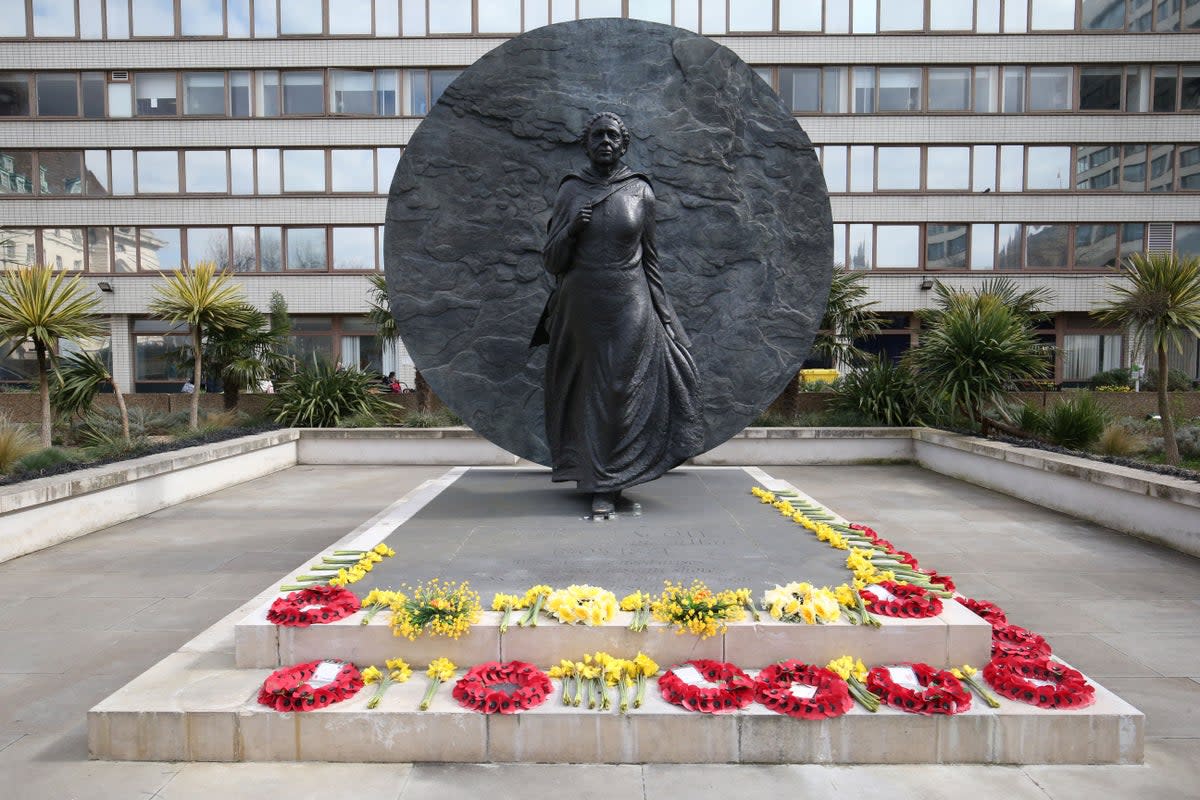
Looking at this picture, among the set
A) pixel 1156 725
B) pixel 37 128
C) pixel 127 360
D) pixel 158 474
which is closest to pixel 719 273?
pixel 1156 725

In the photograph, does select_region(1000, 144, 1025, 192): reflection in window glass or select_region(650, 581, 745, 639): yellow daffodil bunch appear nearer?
select_region(650, 581, 745, 639): yellow daffodil bunch

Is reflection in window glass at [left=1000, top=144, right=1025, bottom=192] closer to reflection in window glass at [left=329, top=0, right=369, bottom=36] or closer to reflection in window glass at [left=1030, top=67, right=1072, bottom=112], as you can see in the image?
reflection in window glass at [left=1030, top=67, right=1072, bottom=112]

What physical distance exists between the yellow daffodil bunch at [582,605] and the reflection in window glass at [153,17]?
29.0 metres

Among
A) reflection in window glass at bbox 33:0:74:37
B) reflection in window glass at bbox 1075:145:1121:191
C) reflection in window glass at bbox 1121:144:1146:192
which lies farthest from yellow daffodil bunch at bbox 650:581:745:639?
reflection in window glass at bbox 33:0:74:37

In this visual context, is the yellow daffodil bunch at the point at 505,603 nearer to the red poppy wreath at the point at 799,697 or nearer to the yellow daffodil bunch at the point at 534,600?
the yellow daffodil bunch at the point at 534,600

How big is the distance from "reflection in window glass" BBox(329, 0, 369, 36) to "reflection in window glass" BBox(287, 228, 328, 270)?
6538 mm

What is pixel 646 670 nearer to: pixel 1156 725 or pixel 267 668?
pixel 267 668

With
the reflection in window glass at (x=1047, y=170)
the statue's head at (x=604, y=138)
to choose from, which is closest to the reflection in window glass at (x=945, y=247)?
the reflection in window glass at (x=1047, y=170)

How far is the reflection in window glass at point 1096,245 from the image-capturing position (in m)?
26.4

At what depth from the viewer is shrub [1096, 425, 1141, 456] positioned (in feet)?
39.2

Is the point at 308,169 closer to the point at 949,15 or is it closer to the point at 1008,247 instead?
the point at 949,15

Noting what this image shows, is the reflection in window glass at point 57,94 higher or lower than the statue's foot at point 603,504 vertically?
higher

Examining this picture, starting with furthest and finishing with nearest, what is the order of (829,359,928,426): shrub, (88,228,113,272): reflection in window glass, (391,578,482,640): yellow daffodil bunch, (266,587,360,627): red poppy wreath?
1. (88,228,113,272): reflection in window glass
2. (829,359,928,426): shrub
3. (266,587,360,627): red poppy wreath
4. (391,578,482,640): yellow daffodil bunch

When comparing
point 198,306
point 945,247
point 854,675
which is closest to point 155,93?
point 198,306
